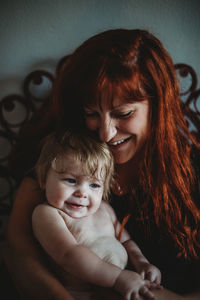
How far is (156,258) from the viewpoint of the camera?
87cm

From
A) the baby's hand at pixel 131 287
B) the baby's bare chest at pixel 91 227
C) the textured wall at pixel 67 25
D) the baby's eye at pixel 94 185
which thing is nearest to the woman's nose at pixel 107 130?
the baby's eye at pixel 94 185

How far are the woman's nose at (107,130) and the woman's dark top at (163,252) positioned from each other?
256 millimetres

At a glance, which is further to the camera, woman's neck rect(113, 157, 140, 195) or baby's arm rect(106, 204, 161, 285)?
woman's neck rect(113, 157, 140, 195)

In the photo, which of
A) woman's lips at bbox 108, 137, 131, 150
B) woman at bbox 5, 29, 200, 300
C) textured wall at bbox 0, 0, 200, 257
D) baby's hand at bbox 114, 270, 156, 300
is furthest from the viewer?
textured wall at bbox 0, 0, 200, 257

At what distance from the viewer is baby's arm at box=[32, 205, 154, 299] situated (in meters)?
0.67

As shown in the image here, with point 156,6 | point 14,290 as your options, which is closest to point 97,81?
point 156,6

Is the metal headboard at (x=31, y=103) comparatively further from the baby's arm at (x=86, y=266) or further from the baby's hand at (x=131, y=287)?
the baby's hand at (x=131, y=287)

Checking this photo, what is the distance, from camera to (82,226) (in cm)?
77

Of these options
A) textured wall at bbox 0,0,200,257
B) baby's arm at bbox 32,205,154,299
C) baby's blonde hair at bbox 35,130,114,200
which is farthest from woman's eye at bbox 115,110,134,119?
textured wall at bbox 0,0,200,257

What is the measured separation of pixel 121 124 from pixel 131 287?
459mm

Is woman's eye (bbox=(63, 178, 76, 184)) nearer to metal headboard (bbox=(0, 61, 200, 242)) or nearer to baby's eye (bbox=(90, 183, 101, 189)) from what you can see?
baby's eye (bbox=(90, 183, 101, 189))

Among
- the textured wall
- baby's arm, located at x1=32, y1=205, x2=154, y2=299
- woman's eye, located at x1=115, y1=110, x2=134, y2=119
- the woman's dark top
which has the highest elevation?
the textured wall

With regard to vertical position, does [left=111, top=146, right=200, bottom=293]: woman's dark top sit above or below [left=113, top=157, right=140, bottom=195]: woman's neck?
below

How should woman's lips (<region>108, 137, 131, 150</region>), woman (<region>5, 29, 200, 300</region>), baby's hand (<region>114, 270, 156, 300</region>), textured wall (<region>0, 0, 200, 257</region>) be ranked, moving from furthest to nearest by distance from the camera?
textured wall (<region>0, 0, 200, 257</region>) → woman's lips (<region>108, 137, 131, 150</region>) → woman (<region>5, 29, 200, 300</region>) → baby's hand (<region>114, 270, 156, 300</region>)
